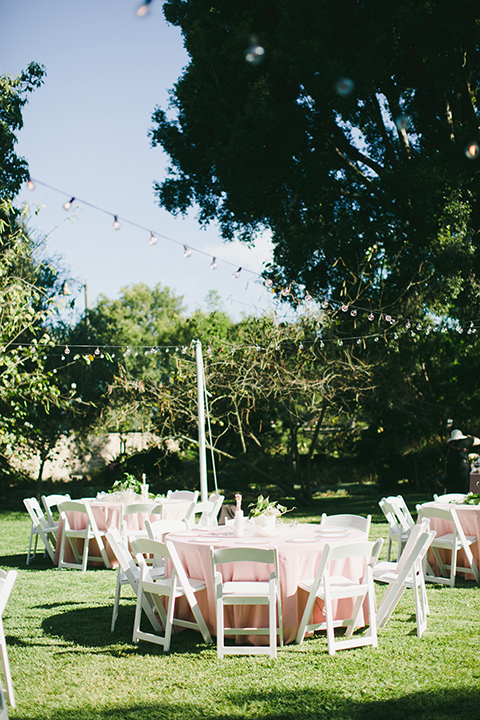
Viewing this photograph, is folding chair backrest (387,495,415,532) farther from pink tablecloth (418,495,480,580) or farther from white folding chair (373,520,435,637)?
white folding chair (373,520,435,637)

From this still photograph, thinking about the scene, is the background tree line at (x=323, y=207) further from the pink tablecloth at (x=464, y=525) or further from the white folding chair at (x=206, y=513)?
the pink tablecloth at (x=464, y=525)

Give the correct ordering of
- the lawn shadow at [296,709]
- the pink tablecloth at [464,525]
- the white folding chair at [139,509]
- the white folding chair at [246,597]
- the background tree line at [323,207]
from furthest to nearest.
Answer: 1. the background tree line at [323,207]
2. the white folding chair at [139,509]
3. the pink tablecloth at [464,525]
4. the white folding chair at [246,597]
5. the lawn shadow at [296,709]

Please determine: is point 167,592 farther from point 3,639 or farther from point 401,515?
point 401,515

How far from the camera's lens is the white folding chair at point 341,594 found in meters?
4.40

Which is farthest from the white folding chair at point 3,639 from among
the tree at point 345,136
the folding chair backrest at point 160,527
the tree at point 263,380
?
the tree at point 345,136

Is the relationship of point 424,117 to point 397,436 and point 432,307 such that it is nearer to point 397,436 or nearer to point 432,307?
point 432,307

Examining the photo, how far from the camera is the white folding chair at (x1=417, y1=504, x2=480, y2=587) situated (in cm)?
656

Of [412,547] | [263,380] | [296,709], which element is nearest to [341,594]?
[412,547]

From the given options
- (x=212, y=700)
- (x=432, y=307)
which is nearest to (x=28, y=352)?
(x=432, y=307)

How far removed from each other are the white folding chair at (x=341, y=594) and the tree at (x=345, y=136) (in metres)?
9.21

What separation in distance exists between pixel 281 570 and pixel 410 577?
3.26 ft

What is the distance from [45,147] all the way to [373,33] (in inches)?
274

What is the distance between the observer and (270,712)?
3.41 meters

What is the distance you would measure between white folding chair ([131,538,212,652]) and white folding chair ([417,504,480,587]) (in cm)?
273
